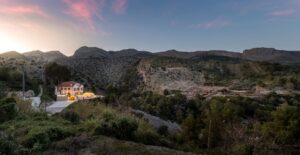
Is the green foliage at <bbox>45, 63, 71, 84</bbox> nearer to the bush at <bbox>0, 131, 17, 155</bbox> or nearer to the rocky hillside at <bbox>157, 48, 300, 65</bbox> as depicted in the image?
the rocky hillside at <bbox>157, 48, 300, 65</bbox>

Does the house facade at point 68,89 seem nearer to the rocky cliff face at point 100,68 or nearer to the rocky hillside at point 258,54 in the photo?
the rocky cliff face at point 100,68

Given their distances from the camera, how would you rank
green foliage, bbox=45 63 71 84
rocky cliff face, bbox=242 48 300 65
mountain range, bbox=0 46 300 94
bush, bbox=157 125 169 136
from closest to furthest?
bush, bbox=157 125 169 136
mountain range, bbox=0 46 300 94
green foliage, bbox=45 63 71 84
rocky cliff face, bbox=242 48 300 65

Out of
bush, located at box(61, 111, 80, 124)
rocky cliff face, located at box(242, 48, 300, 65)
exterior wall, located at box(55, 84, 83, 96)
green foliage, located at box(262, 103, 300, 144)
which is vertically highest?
rocky cliff face, located at box(242, 48, 300, 65)

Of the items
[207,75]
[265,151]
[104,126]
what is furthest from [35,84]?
[265,151]

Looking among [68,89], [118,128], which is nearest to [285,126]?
[118,128]

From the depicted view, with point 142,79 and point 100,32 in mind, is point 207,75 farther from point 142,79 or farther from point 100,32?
point 100,32

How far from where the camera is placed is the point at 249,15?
33188 millimetres

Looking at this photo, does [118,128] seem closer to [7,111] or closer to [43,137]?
[43,137]

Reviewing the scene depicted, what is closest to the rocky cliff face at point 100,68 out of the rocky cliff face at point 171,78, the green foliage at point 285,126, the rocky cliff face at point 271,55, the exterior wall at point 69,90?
the rocky cliff face at point 171,78

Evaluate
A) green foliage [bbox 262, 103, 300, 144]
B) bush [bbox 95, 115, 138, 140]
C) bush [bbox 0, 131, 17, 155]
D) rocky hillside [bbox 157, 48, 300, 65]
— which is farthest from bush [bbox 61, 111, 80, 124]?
rocky hillside [bbox 157, 48, 300, 65]

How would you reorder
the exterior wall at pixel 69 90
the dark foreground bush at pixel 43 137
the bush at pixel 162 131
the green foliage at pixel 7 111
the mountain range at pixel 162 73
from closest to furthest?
the dark foreground bush at pixel 43 137
the green foliage at pixel 7 111
the bush at pixel 162 131
the exterior wall at pixel 69 90
the mountain range at pixel 162 73

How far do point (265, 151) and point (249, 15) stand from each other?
1111 inches

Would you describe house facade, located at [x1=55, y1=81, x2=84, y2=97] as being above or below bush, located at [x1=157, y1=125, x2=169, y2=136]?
above

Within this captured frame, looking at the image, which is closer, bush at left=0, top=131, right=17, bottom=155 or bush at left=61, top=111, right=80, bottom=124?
bush at left=0, top=131, right=17, bottom=155
